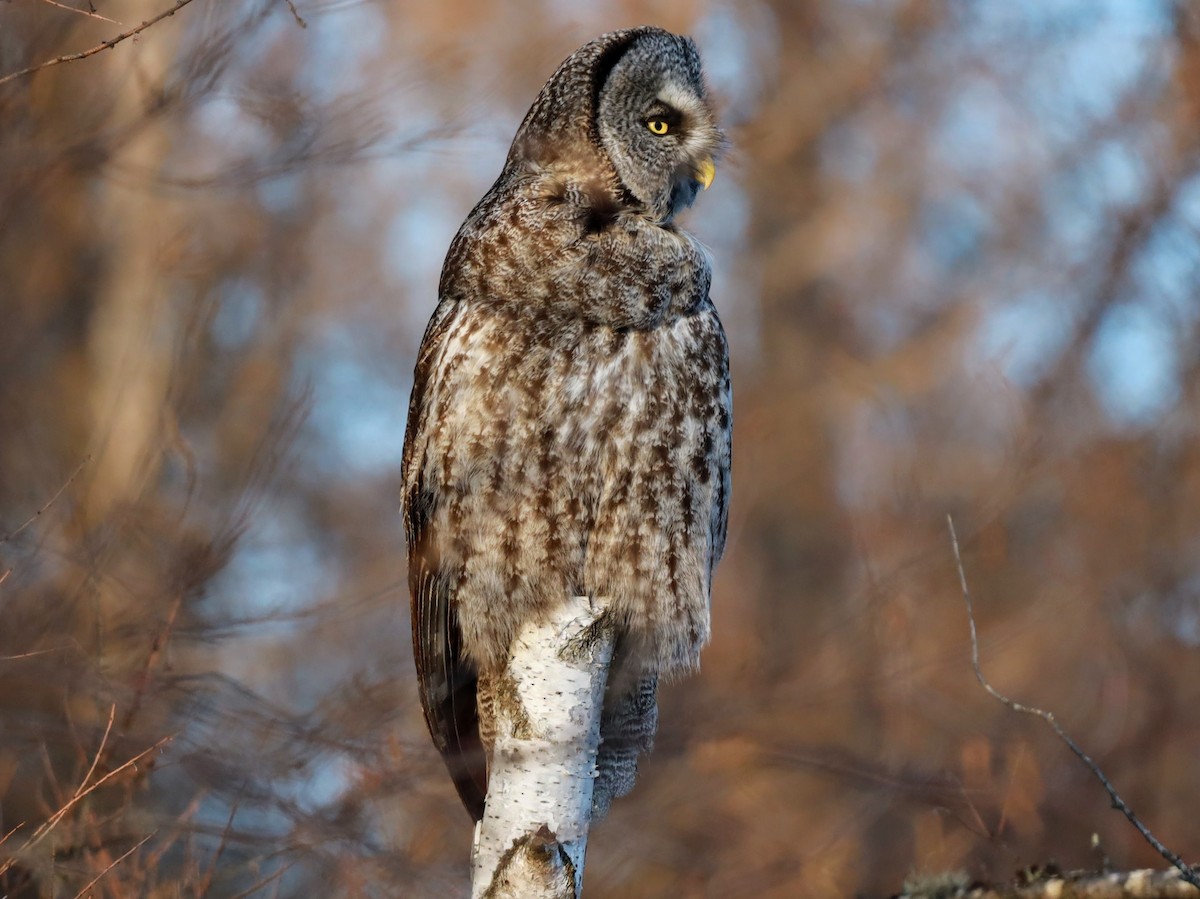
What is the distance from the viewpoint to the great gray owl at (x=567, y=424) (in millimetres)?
2629

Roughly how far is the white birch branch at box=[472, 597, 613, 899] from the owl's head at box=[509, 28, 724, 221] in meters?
1.10

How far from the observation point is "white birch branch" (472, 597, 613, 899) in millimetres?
2312

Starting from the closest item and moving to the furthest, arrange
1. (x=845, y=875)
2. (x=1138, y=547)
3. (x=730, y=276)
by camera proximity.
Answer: (x=845, y=875), (x=1138, y=547), (x=730, y=276)

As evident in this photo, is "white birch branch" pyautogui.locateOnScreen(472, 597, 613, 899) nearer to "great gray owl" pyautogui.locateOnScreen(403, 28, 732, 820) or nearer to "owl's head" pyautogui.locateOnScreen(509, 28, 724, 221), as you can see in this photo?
"great gray owl" pyautogui.locateOnScreen(403, 28, 732, 820)

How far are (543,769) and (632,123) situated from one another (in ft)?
5.16

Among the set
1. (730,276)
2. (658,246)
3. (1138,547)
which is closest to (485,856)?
(658,246)

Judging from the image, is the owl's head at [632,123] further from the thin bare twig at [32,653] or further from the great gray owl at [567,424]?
the thin bare twig at [32,653]

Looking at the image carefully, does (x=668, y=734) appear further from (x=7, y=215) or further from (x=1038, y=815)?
(x=1038, y=815)

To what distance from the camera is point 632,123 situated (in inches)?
119

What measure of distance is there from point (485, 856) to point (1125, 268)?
→ 793 centimetres

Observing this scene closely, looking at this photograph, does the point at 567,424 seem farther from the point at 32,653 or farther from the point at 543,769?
the point at 32,653

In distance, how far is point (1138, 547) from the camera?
8250 millimetres

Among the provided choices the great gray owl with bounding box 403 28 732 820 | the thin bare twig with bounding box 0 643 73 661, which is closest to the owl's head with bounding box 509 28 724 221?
the great gray owl with bounding box 403 28 732 820

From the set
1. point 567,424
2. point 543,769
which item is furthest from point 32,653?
point 567,424
